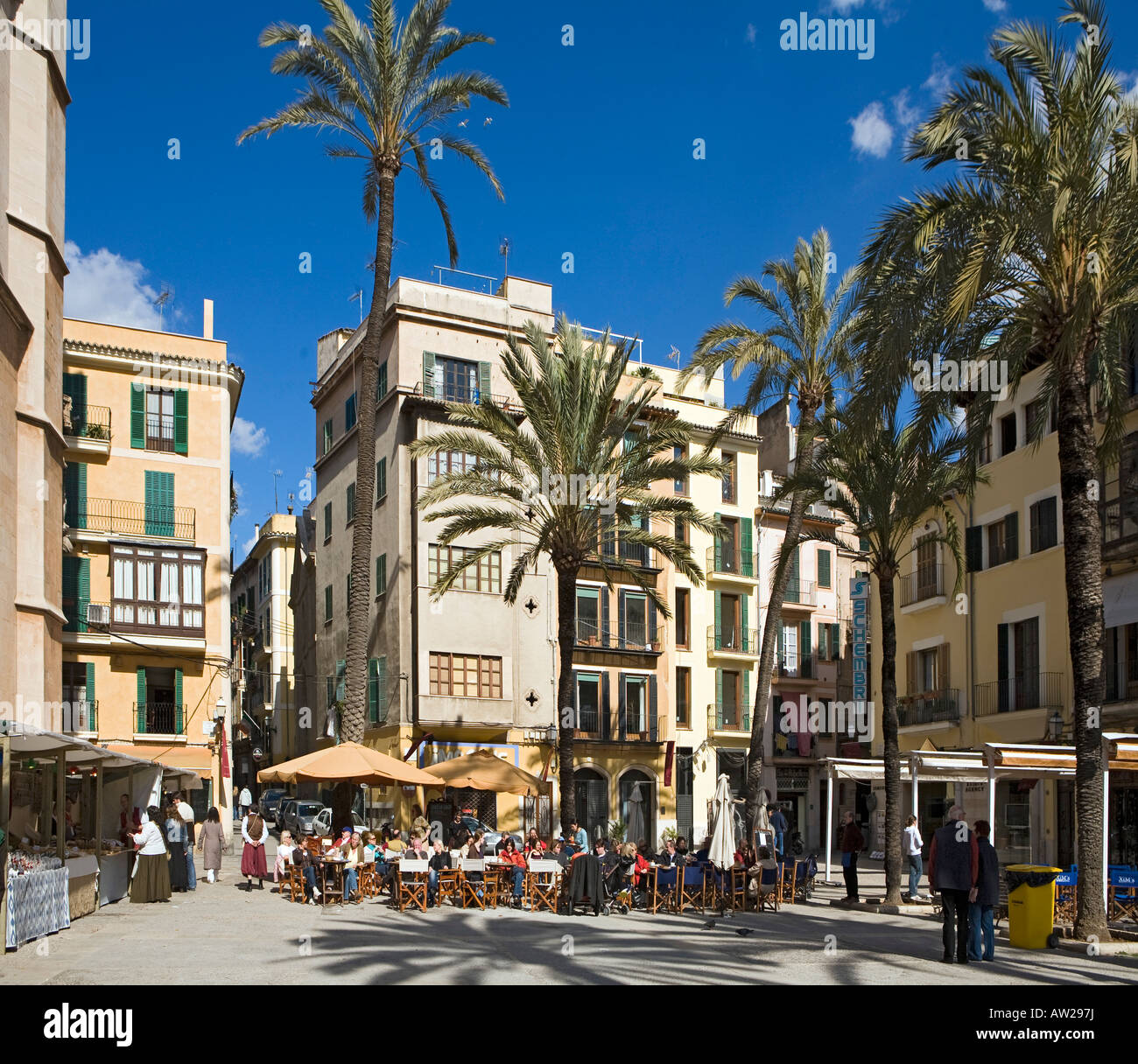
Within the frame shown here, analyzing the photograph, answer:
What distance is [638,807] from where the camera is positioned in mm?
43312

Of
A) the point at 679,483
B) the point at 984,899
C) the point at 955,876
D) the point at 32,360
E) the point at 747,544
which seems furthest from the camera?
the point at 747,544

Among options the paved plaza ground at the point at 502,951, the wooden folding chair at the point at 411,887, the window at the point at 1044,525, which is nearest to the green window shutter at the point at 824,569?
the window at the point at 1044,525

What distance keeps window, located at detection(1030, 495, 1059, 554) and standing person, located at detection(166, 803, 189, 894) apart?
72.9ft

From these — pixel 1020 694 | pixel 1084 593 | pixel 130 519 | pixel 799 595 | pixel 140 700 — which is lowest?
pixel 140 700

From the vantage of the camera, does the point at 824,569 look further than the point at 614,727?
Yes

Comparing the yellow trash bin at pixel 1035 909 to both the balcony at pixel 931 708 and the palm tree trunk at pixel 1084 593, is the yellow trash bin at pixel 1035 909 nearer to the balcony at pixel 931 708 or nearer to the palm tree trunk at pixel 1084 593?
the palm tree trunk at pixel 1084 593

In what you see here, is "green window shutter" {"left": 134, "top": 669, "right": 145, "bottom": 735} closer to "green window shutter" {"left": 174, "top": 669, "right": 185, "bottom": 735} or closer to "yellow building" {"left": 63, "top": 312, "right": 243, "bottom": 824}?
"yellow building" {"left": 63, "top": 312, "right": 243, "bottom": 824}

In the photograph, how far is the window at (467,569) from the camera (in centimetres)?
3931

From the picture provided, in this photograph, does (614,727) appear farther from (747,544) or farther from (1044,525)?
(1044,525)

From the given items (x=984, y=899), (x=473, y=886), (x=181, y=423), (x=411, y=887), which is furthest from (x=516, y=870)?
(x=181, y=423)

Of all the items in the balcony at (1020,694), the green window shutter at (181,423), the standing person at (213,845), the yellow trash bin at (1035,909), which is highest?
the green window shutter at (181,423)

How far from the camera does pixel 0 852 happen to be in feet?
Answer: 47.6

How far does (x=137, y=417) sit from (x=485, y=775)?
18454 millimetres

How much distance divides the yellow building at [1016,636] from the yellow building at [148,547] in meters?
21.7
